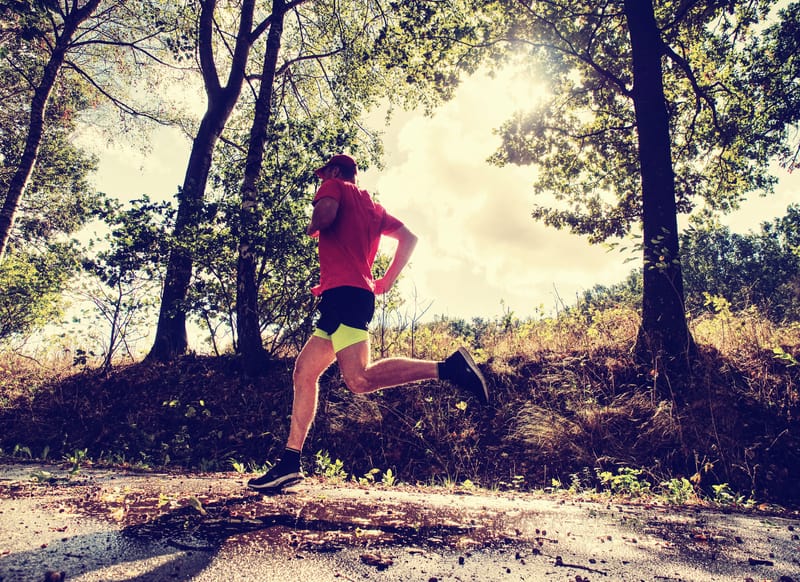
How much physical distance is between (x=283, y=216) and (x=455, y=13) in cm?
556

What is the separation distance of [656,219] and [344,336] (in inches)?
222

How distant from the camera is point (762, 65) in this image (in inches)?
356

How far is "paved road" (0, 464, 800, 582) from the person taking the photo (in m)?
1.90

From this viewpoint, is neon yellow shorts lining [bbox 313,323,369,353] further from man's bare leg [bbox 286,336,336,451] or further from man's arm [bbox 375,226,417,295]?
man's arm [bbox 375,226,417,295]

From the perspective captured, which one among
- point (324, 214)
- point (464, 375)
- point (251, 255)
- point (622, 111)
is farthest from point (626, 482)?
point (622, 111)

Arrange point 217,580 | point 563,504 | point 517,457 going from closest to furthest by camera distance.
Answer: point 217,580, point 563,504, point 517,457

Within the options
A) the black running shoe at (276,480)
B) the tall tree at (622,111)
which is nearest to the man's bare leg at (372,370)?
the black running shoe at (276,480)

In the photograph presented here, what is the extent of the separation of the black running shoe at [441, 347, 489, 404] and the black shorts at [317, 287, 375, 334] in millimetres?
643

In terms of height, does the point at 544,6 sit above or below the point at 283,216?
above

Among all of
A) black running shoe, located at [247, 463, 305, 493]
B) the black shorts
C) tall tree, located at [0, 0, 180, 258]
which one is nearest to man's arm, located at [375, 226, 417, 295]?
the black shorts

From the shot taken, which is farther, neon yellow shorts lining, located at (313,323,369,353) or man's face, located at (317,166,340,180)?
man's face, located at (317,166,340,180)

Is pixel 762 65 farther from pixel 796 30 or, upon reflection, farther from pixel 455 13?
pixel 455 13

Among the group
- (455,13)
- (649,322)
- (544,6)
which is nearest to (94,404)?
(649,322)

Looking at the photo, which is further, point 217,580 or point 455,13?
point 455,13
